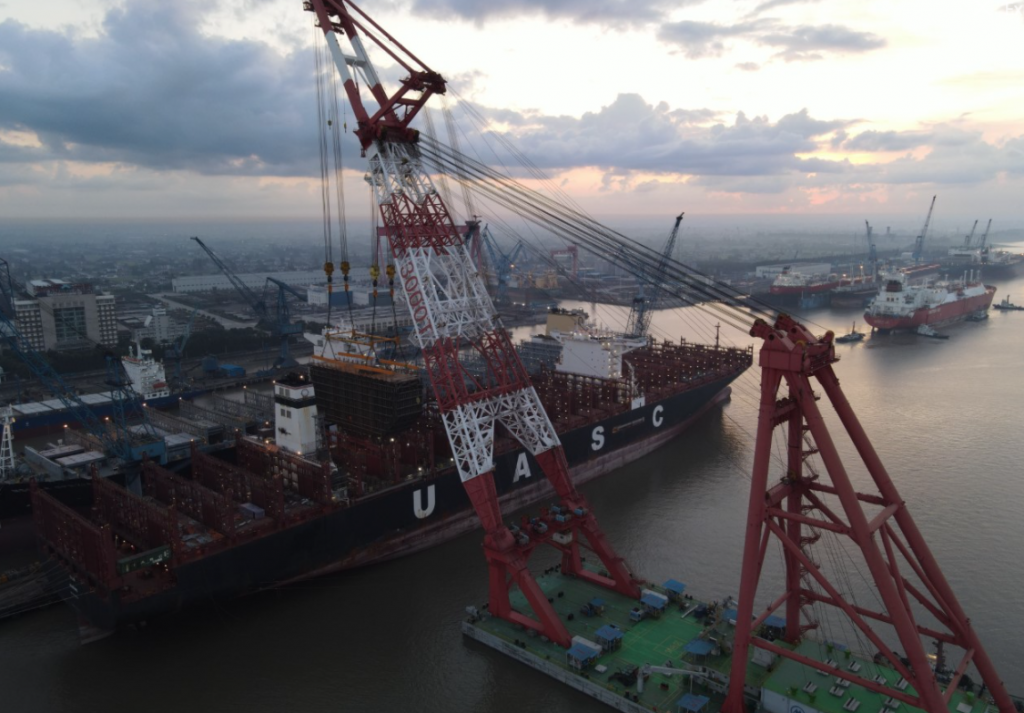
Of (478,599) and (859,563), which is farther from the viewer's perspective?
(859,563)

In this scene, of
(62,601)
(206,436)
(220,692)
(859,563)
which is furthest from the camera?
(206,436)

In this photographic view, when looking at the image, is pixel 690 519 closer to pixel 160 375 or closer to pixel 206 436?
pixel 206 436

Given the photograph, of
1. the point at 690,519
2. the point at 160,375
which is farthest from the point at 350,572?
the point at 160,375

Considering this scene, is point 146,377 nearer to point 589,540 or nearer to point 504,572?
point 504,572

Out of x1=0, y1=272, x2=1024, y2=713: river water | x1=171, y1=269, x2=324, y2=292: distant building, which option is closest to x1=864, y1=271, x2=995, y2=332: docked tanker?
x1=0, y1=272, x2=1024, y2=713: river water

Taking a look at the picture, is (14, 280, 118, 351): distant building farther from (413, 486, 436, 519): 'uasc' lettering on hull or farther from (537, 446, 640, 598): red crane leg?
(537, 446, 640, 598): red crane leg

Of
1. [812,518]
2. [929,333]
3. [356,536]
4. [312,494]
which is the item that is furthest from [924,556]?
[929,333]
